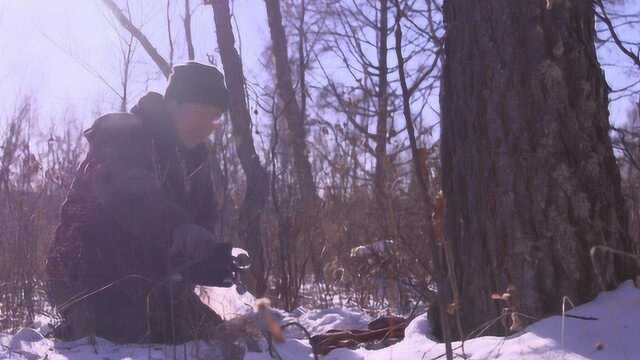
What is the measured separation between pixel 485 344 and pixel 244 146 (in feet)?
7.76

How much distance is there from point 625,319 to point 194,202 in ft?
→ 5.99

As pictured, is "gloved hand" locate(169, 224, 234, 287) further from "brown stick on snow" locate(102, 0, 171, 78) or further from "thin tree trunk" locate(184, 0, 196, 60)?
"thin tree trunk" locate(184, 0, 196, 60)

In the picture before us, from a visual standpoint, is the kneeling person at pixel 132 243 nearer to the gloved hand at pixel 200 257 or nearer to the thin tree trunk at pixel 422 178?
the gloved hand at pixel 200 257

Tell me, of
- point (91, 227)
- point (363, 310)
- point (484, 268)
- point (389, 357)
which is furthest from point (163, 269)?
point (363, 310)

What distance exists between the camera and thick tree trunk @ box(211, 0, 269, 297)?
3.52m

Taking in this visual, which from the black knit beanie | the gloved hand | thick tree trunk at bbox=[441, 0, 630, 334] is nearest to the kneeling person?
the gloved hand

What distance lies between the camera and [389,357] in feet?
6.50

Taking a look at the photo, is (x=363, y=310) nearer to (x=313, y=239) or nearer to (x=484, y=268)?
(x=313, y=239)

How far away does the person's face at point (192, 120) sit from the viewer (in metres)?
2.77

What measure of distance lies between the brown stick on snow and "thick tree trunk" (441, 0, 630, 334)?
19.9 feet

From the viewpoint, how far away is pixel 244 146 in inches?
154

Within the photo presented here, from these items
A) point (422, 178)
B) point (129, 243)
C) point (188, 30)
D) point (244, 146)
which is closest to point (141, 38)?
point (188, 30)

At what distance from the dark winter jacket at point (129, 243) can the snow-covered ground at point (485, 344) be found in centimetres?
11

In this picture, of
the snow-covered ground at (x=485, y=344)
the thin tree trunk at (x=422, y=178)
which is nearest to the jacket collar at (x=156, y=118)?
the snow-covered ground at (x=485, y=344)
